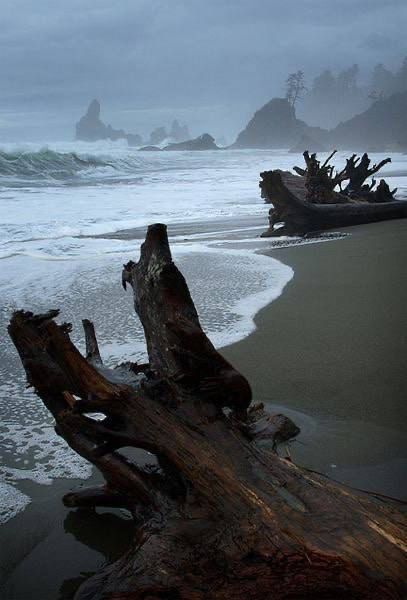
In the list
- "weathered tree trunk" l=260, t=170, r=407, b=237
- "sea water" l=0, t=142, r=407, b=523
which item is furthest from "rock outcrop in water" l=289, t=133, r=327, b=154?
"weathered tree trunk" l=260, t=170, r=407, b=237

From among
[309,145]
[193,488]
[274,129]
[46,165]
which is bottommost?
[193,488]

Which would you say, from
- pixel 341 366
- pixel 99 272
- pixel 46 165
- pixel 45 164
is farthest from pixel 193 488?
pixel 45 164

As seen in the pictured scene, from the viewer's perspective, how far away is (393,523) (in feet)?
5.04

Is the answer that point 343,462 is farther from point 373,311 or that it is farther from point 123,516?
point 373,311

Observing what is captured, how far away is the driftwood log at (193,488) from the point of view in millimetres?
1410

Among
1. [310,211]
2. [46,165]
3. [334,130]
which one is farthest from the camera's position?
[334,130]

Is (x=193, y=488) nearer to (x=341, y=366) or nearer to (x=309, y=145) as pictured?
(x=341, y=366)

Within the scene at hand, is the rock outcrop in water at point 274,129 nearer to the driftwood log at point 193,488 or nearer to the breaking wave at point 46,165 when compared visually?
the breaking wave at point 46,165

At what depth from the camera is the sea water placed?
2592 mm

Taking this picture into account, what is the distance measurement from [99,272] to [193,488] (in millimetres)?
4765

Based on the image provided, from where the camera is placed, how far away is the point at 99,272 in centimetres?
621

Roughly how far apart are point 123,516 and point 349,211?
8.11 meters

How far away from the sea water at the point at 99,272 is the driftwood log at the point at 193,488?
0.58 metres

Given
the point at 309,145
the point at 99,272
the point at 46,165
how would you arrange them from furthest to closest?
the point at 309,145
the point at 46,165
the point at 99,272
